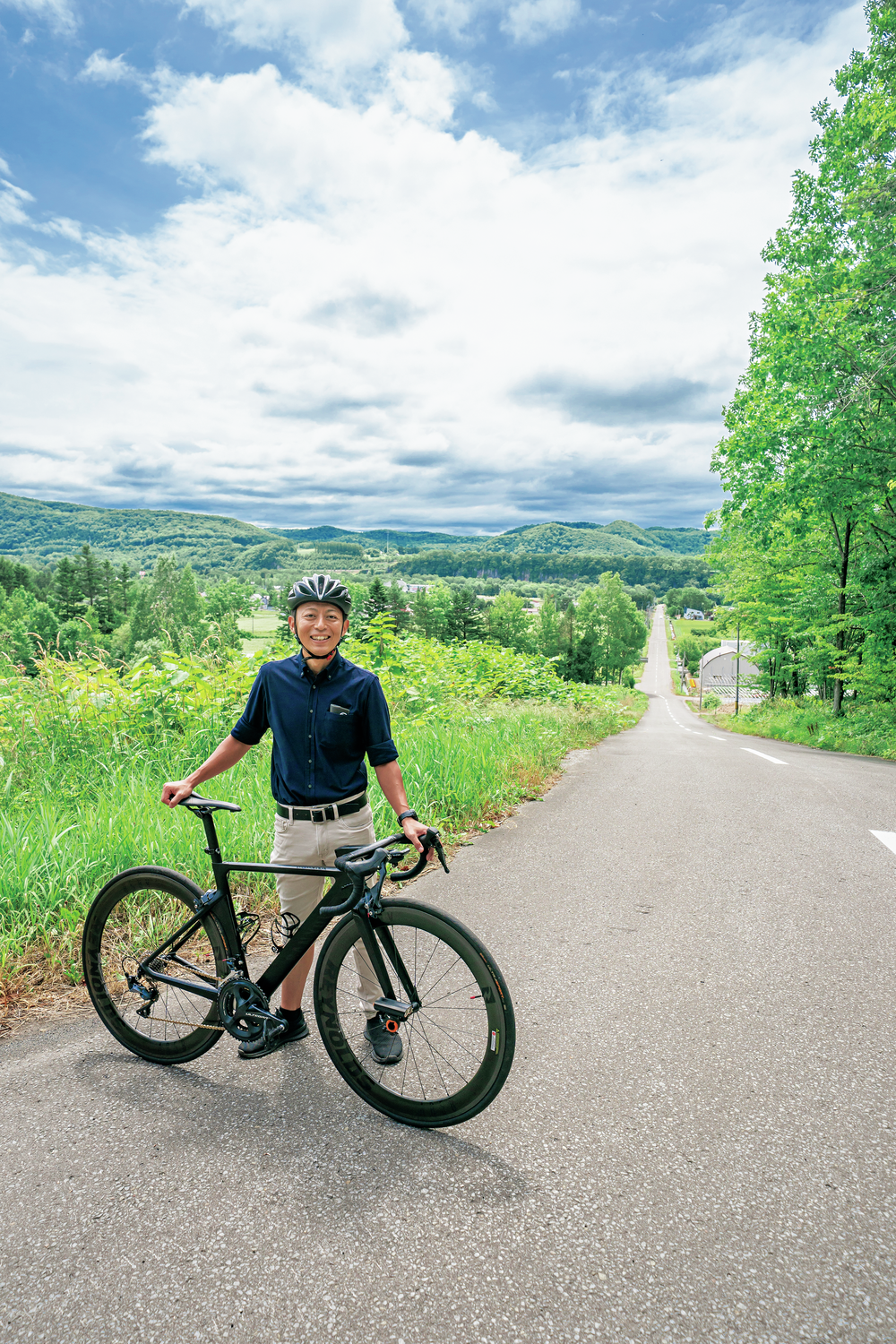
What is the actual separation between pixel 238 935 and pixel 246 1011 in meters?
0.29

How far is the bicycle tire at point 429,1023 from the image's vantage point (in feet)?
7.70

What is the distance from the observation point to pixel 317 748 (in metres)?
2.78

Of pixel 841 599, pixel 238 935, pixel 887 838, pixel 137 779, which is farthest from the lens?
pixel 841 599

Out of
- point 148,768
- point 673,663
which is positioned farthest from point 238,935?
point 673,663

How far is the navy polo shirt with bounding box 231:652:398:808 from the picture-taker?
276cm

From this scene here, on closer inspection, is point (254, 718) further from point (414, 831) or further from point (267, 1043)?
point (267, 1043)

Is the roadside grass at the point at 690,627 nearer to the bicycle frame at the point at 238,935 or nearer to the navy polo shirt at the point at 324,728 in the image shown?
the navy polo shirt at the point at 324,728

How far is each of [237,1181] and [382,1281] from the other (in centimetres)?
61

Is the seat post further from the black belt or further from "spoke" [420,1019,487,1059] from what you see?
"spoke" [420,1019,487,1059]

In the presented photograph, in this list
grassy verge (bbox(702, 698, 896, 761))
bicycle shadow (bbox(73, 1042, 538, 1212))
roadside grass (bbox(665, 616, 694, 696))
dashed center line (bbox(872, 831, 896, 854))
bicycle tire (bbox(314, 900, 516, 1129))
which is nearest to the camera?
bicycle shadow (bbox(73, 1042, 538, 1212))

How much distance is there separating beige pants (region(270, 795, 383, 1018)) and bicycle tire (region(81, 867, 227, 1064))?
0.34 metres

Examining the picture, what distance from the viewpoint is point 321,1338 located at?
1660 millimetres

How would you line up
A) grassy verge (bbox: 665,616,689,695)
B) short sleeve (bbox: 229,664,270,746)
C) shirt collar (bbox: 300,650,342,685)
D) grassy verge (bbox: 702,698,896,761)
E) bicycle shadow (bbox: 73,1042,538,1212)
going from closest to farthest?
bicycle shadow (bbox: 73,1042,538,1212) < shirt collar (bbox: 300,650,342,685) < short sleeve (bbox: 229,664,270,746) < grassy verge (bbox: 702,698,896,761) < grassy verge (bbox: 665,616,689,695)

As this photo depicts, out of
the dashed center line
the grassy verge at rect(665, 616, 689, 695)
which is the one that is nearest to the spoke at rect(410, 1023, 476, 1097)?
the dashed center line
